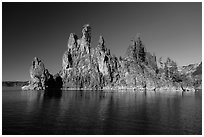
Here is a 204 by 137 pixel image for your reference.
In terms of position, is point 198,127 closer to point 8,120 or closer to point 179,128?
point 179,128

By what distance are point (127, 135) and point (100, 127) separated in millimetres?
8954

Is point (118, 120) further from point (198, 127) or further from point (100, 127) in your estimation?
point (198, 127)

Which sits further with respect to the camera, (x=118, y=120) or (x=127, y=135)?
(x=118, y=120)

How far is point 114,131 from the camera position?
43344 millimetres

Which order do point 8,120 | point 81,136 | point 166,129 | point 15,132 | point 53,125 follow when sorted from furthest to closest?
point 8,120, point 53,125, point 166,129, point 15,132, point 81,136

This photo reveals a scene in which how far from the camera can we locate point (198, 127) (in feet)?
157

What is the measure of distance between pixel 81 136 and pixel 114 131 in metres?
7.81

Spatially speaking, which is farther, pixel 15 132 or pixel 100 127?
pixel 100 127

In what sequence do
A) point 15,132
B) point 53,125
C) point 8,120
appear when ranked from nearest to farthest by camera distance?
1. point 15,132
2. point 53,125
3. point 8,120

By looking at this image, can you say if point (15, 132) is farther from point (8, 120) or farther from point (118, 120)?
point (118, 120)

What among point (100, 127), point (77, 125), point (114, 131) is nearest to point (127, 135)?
point (114, 131)

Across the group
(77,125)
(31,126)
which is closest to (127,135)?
(77,125)

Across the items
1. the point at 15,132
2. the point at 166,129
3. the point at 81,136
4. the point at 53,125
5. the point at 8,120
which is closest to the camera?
the point at 81,136

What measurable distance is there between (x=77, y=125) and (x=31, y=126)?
10.6 m
